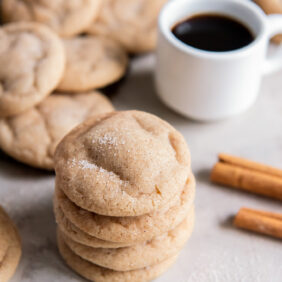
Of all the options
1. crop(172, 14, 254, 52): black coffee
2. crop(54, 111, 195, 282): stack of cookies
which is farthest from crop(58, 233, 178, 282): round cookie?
crop(172, 14, 254, 52): black coffee

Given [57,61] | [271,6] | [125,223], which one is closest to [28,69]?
[57,61]

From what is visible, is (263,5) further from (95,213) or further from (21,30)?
(95,213)

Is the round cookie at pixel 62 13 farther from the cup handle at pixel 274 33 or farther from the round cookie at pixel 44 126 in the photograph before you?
the cup handle at pixel 274 33

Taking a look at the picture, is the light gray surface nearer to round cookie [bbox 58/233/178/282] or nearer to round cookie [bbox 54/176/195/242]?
round cookie [bbox 58/233/178/282]

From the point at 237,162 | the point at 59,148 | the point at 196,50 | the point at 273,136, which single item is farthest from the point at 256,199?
the point at 59,148

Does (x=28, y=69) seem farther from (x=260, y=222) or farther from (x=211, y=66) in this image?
(x=260, y=222)

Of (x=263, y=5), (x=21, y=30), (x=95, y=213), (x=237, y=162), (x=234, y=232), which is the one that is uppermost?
(x=263, y=5)

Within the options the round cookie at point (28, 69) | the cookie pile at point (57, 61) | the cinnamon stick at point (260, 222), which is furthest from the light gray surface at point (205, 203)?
the round cookie at point (28, 69)
